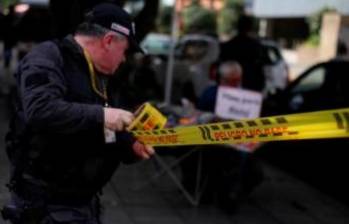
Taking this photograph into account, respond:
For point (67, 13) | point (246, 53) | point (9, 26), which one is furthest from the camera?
point (246, 53)

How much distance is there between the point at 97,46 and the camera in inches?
118

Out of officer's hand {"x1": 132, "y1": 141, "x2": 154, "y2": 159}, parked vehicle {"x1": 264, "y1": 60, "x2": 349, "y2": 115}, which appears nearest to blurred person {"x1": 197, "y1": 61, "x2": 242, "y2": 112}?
parked vehicle {"x1": 264, "y1": 60, "x2": 349, "y2": 115}

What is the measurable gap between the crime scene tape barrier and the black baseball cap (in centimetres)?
33

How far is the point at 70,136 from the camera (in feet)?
9.76

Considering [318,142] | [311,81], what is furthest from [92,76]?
[311,81]

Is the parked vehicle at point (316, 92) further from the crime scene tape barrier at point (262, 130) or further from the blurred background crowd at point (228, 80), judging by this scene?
the crime scene tape barrier at point (262, 130)

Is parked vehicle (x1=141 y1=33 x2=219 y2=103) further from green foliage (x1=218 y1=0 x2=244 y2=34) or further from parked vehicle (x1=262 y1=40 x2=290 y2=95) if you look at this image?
green foliage (x1=218 y1=0 x2=244 y2=34)

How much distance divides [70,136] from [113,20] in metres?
0.48

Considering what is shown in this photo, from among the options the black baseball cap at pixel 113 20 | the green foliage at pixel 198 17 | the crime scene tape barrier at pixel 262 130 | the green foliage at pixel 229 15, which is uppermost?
the black baseball cap at pixel 113 20

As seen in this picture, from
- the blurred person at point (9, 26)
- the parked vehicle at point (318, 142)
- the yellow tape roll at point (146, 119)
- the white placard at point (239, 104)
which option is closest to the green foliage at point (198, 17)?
the blurred person at point (9, 26)

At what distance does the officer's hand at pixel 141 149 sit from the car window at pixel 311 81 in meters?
5.82

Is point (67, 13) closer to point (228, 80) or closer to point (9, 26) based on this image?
point (9, 26)

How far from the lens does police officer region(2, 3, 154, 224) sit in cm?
295

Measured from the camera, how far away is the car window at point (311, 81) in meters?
8.92
